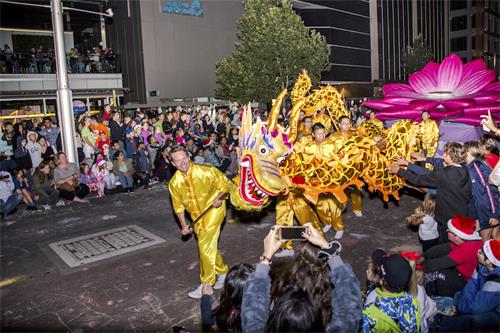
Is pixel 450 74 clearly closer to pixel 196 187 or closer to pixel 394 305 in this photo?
pixel 196 187

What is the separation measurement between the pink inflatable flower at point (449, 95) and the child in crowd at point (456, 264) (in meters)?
3.37

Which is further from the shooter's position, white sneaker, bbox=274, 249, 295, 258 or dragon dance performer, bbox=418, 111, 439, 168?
dragon dance performer, bbox=418, 111, 439, 168

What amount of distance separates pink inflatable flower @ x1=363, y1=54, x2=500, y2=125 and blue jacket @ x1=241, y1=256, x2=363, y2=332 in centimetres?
509

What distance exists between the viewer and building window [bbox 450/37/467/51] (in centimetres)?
6469

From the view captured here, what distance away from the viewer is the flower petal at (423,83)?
6.81m

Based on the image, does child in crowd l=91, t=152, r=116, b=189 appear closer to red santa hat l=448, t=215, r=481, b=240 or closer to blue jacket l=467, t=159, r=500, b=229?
blue jacket l=467, t=159, r=500, b=229

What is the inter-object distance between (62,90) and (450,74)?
329 inches

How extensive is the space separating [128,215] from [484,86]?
21.7 ft

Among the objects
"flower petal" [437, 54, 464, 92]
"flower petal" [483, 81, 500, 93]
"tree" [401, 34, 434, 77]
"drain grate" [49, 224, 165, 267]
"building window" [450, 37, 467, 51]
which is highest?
"building window" [450, 37, 467, 51]

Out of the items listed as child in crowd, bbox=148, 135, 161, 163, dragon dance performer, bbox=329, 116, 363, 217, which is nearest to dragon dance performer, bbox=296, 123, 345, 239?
dragon dance performer, bbox=329, 116, 363, 217

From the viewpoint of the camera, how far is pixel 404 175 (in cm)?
509

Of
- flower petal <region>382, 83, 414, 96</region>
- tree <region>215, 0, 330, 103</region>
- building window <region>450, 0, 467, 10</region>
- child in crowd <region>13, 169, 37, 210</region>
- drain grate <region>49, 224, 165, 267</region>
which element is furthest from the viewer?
building window <region>450, 0, 467, 10</region>

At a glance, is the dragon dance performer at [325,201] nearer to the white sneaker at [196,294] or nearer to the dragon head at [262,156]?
the dragon head at [262,156]

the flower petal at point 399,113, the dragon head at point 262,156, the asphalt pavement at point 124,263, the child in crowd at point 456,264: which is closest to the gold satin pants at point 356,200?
the asphalt pavement at point 124,263
